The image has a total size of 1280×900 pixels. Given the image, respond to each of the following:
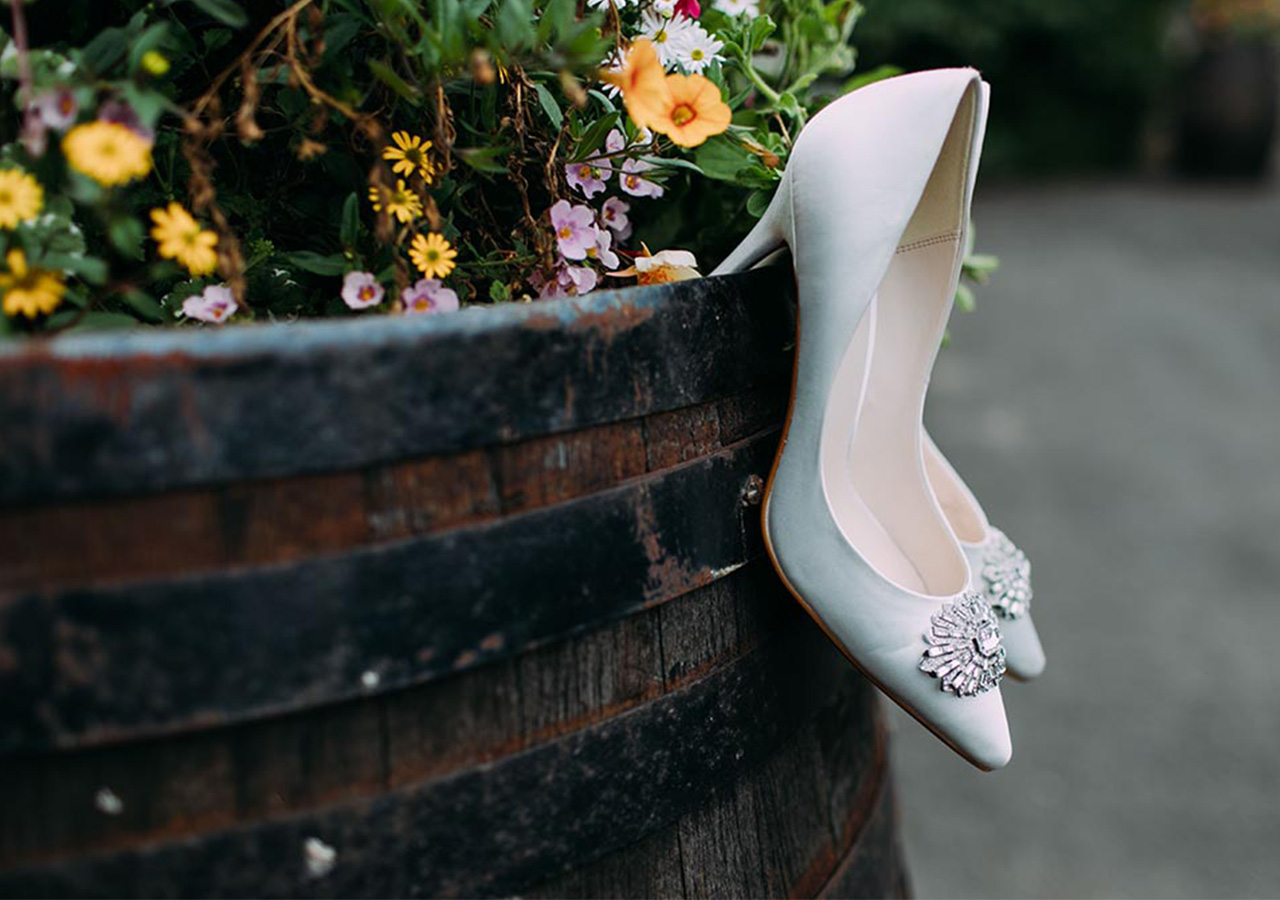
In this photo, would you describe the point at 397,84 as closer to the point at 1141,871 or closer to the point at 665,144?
the point at 665,144

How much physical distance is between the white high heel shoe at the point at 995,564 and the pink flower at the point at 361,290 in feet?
1.42

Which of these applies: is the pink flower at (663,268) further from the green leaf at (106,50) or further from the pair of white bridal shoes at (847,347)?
the green leaf at (106,50)

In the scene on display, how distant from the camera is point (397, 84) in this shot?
0.58 meters

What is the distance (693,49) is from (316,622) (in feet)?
1.45

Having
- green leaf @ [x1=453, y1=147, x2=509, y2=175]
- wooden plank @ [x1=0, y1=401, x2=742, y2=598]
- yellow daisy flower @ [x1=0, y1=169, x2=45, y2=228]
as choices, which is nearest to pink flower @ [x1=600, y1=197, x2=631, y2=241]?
green leaf @ [x1=453, y1=147, x2=509, y2=175]

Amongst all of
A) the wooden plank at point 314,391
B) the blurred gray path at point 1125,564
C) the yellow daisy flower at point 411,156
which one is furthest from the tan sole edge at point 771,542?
the blurred gray path at point 1125,564

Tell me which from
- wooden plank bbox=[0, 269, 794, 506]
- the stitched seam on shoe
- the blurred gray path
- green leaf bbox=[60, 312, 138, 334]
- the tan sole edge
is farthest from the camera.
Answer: the blurred gray path

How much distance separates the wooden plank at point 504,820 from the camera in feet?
1.58

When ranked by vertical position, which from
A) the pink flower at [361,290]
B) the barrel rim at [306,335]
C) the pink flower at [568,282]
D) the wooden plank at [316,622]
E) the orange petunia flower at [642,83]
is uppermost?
the orange petunia flower at [642,83]

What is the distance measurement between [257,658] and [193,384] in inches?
4.6

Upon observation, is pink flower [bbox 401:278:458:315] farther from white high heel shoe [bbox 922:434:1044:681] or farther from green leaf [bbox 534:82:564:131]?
white high heel shoe [bbox 922:434:1044:681]

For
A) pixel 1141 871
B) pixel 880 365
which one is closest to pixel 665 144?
pixel 880 365

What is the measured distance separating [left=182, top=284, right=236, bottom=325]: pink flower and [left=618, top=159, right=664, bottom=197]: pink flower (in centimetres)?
26

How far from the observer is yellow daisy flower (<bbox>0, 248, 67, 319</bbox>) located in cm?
52
